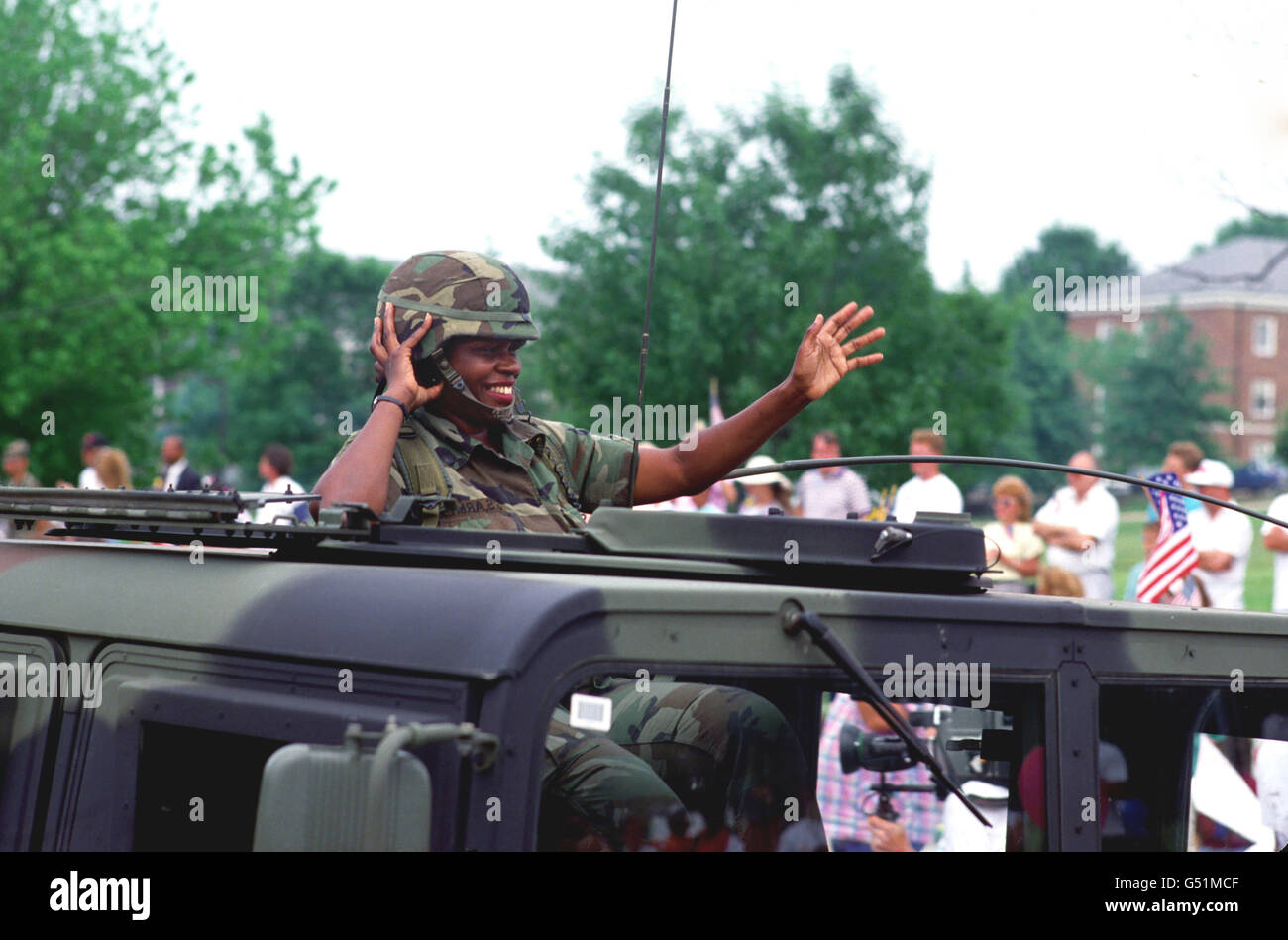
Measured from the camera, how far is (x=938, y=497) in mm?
8672

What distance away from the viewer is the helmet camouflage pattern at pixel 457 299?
10.9 feet

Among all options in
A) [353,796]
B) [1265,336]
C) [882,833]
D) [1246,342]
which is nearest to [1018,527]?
[882,833]

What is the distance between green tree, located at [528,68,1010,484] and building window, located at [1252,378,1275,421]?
154 feet

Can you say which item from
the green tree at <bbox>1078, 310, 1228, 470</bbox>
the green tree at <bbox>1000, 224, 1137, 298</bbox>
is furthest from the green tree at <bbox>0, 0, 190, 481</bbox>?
the green tree at <bbox>1000, 224, 1137, 298</bbox>

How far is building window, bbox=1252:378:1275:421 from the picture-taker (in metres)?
77.2

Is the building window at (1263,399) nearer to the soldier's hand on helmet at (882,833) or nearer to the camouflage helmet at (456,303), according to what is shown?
the soldier's hand on helmet at (882,833)

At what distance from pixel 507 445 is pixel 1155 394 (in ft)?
211

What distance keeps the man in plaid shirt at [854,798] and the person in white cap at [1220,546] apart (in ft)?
11.3

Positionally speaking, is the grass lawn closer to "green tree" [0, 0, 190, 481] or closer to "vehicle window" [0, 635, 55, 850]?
"vehicle window" [0, 635, 55, 850]

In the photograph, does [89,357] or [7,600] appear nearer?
[7,600]

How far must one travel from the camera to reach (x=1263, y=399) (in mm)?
77812
